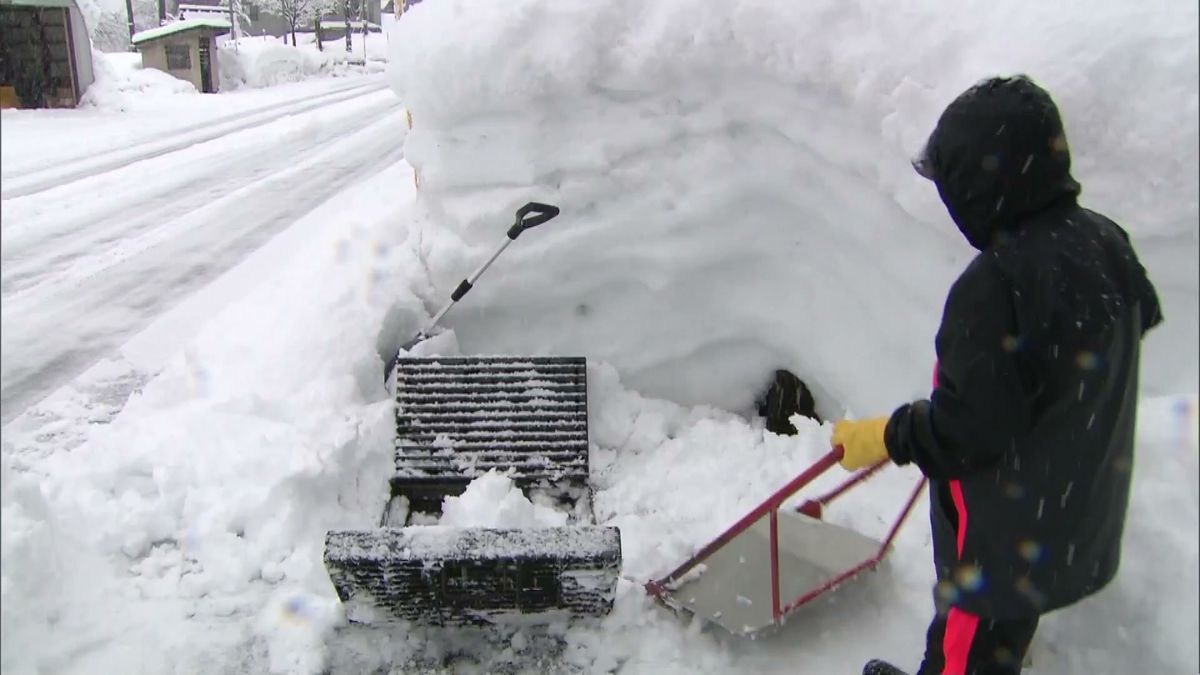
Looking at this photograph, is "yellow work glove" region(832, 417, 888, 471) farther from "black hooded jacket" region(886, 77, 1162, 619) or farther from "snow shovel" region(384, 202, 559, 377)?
"snow shovel" region(384, 202, 559, 377)

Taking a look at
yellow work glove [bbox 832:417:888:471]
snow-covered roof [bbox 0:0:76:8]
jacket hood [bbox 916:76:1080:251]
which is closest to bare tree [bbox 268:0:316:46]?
snow-covered roof [bbox 0:0:76:8]

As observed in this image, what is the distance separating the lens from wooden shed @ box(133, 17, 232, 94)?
55.2 ft

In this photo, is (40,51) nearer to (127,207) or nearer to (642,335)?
(642,335)

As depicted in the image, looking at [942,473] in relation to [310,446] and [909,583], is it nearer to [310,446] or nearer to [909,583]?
[909,583]

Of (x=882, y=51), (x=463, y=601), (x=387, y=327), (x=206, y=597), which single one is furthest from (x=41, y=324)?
(x=882, y=51)

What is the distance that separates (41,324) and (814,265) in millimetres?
4244

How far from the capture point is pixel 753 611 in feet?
9.56

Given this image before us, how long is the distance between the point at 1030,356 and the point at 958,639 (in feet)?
2.72

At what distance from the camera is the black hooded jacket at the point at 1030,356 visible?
171cm

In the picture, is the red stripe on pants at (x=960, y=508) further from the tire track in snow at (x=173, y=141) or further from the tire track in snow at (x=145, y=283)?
the tire track in snow at (x=173, y=141)

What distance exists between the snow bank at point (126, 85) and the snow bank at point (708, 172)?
16.5 feet

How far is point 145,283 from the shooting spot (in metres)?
A: 6.36

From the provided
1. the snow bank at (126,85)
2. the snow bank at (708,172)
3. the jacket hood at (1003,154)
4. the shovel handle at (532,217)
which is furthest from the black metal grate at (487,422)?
the snow bank at (126,85)

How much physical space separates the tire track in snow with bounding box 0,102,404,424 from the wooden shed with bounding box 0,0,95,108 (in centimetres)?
100
